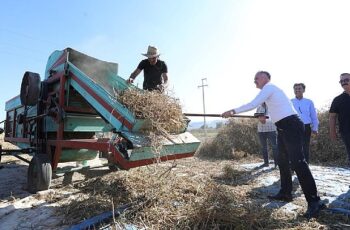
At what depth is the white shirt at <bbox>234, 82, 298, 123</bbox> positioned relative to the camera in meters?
4.12

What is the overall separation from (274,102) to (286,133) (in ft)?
1.47

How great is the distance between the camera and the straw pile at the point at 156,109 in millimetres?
4113

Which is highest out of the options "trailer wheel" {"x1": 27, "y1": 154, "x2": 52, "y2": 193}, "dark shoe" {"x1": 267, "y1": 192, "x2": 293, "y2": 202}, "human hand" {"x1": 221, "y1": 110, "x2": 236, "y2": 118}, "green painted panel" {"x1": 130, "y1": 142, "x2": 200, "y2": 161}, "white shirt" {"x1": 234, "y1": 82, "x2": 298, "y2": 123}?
"white shirt" {"x1": 234, "y1": 82, "x2": 298, "y2": 123}

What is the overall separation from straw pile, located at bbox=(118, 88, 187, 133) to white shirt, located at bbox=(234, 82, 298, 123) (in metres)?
0.87

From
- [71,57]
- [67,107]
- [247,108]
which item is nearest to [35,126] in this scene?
[67,107]

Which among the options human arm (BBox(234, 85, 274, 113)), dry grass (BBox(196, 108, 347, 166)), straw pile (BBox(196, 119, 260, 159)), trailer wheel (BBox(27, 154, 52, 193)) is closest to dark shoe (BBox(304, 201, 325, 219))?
human arm (BBox(234, 85, 274, 113))

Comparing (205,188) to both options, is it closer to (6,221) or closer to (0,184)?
(6,221)

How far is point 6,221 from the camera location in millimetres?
3775

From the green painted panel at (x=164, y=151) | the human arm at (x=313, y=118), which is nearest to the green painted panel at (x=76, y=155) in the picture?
the green painted panel at (x=164, y=151)

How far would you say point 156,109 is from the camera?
420 cm

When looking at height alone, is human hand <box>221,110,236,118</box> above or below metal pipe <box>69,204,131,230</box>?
above

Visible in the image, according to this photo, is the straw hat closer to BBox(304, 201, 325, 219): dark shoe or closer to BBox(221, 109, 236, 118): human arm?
BBox(221, 109, 236, 118): human arm

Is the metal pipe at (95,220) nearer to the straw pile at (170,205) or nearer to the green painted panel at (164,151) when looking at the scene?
the straw pile at (170,205)

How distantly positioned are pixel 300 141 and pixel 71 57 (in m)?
4.24
